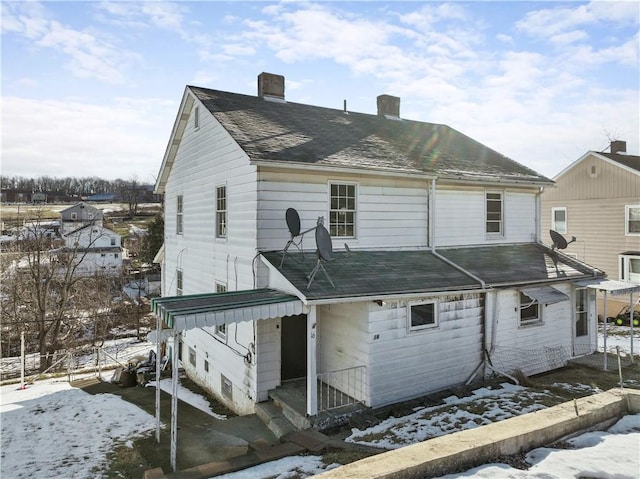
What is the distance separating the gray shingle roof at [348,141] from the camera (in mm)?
11242

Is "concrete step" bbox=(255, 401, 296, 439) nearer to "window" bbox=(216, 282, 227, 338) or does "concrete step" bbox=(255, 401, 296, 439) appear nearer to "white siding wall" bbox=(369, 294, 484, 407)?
"white siding wall" bbox=(369, 294, 484, 407)

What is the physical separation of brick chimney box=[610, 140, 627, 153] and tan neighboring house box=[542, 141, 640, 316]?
41cm

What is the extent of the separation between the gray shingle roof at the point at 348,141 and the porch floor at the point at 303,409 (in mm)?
5519

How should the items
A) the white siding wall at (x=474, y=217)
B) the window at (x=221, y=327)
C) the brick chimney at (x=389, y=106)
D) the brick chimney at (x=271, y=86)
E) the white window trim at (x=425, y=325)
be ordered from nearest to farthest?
1. the white window trim at (x=425, y=325)
2. the window at (x=221, y=327)
3. the white siding wall at (x=474, y=217)
4. the brick chimney at (x=271, y=86)
5. the brick chimney at (x=389, y=106)

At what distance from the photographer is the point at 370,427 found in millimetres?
8547

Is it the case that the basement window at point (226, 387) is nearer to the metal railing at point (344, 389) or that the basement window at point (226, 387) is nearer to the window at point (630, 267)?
the metal railing at point (344, 389)

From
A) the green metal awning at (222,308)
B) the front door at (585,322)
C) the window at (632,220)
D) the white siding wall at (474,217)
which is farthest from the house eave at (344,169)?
the window at (632,220)

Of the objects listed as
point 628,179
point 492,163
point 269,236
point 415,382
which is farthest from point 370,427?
point 628,179

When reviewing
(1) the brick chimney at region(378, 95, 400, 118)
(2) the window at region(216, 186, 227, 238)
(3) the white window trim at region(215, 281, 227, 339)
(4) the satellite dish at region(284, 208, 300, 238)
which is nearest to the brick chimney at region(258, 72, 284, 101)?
(2) the window at region(216, 186, 227, 238)

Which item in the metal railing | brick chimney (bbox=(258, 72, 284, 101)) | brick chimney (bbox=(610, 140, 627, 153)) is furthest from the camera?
brick chimney (bbox=(610, 140, 627, 153))

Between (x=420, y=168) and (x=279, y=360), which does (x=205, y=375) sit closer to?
(x=279, y=360)

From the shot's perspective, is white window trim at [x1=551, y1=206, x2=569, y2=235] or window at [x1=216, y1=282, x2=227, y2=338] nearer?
window at [x1=216, y1=282, x2=227, y2=338]

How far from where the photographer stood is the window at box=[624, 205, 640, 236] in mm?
21141

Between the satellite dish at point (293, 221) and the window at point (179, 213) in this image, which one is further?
the window at point (179, 213)
